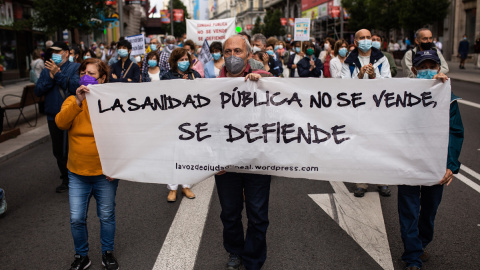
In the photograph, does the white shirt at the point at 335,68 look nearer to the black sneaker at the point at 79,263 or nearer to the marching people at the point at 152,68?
the marching people at the point at 152,68

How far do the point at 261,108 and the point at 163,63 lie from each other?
16.3 ft

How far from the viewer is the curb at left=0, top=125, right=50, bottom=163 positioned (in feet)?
28.6

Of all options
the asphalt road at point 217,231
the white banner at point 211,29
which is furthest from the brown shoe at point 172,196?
the white banner at point 211,29

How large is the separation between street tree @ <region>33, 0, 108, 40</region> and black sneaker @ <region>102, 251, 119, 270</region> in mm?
13885

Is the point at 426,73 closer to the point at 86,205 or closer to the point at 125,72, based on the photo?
the point at 86,205

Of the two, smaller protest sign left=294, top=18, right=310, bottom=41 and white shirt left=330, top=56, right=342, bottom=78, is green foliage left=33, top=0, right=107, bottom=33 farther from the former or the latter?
white shirt left=330, top=56, right=342, bottom=78

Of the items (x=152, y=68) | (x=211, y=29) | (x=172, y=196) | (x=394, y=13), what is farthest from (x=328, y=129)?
(x=394, y=13)

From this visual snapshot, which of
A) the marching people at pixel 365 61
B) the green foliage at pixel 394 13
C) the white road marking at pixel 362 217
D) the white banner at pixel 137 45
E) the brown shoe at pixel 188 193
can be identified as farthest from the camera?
the green foliage at pixel 394 13

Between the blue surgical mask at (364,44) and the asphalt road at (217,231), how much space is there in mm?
1791

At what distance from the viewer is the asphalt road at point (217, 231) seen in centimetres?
404

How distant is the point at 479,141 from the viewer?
894 centimetres

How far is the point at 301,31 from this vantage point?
15094 mm

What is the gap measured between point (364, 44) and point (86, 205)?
3.70 metres

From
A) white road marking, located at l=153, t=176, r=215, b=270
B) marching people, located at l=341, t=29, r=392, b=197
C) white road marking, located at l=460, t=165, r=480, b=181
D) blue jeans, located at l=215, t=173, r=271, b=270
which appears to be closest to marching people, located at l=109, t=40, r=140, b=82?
white road marking, located at l=153, t=176, r=215, b=270
